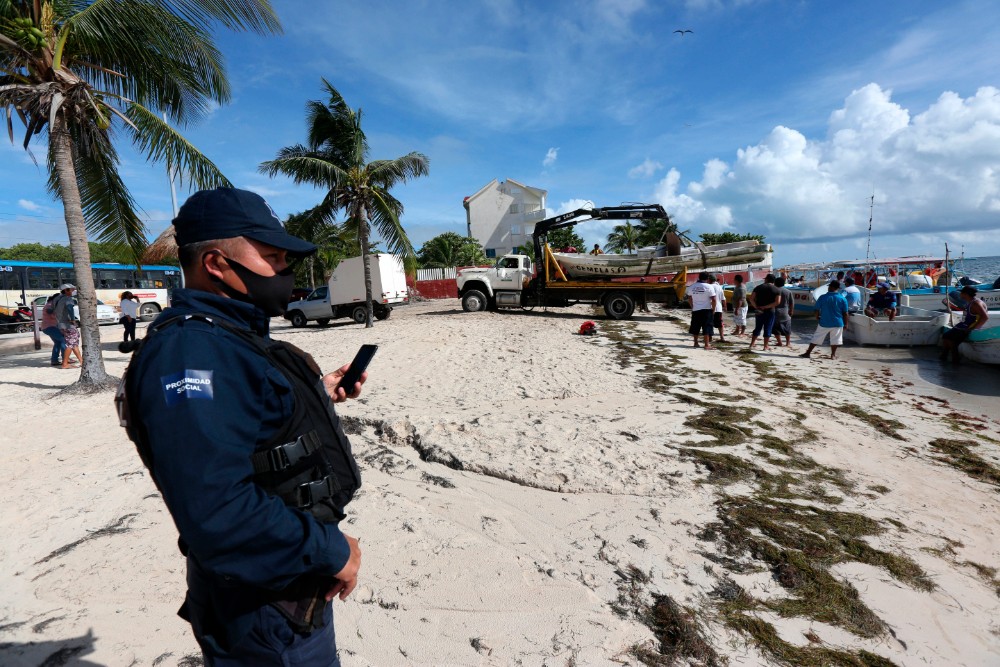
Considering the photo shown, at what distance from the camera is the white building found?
52.3 meters

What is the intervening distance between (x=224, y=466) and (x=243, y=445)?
0.21ft

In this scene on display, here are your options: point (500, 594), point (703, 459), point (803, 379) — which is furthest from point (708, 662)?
point (803, 379)

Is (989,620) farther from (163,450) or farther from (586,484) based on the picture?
(163,450)

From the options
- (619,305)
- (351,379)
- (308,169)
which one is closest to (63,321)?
(308,169)

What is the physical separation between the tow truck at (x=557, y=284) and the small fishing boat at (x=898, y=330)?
4604mm

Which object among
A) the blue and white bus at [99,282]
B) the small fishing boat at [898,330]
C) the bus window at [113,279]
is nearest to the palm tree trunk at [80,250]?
the blue and white bus at [99,282]

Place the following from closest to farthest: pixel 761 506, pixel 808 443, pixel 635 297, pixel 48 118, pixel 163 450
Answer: pixel 163 450
pixel 761 506
pixel 808 443
pixel 48 118
pixel 635 297

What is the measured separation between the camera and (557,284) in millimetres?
15820

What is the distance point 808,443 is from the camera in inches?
188

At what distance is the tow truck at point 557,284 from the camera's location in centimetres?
1508

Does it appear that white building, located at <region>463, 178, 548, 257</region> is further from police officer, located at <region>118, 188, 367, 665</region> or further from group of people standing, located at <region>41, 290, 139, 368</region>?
police officer, located at <region>118, 188, 367, 665</region>

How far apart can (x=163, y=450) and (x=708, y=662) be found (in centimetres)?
236

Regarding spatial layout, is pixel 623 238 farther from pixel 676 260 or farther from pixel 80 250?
pixel 80 250

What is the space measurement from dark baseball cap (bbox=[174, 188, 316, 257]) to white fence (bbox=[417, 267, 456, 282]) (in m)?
30.1
